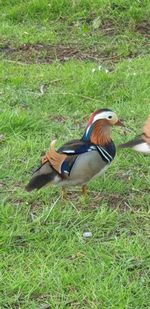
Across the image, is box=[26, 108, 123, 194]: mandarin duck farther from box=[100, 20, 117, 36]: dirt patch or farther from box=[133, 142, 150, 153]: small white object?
box=[100, 20, 117, 36]: dirt patch

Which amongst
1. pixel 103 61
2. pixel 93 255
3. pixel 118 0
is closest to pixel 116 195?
pixel 93 255

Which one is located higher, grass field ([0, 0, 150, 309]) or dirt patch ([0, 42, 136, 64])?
grass field ([0, 0, 150, 309])

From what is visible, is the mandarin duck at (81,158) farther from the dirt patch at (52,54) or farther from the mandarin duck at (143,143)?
the dirt patch at (52,54)

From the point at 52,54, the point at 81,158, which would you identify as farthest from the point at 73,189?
the point at 52,54

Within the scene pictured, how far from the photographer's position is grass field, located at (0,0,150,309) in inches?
134

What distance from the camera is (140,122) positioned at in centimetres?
540

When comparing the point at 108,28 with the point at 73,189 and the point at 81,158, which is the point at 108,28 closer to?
the point at 73,189

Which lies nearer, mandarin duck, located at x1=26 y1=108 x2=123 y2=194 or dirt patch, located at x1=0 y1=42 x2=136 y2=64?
mandarin duck, located at x1=26 y1=108 x2=123 y2=194

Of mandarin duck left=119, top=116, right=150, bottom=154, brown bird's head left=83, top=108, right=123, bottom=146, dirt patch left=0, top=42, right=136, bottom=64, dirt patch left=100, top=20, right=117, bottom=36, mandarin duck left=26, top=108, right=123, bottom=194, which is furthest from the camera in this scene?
dirt patch left=100, top=20, right=117, bottom=36

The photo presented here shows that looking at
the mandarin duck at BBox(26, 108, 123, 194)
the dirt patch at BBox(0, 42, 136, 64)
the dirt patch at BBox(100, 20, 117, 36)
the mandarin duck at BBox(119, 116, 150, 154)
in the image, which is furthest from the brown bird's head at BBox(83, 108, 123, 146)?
the dirt patch at BBox(100, 20, 117, 36)

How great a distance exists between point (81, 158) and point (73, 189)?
0.48 meters

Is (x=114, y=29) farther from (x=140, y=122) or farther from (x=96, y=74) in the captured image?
(x=140, y=122)

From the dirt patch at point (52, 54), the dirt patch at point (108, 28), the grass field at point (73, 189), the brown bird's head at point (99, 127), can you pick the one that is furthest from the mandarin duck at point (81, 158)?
the dirt patch at point (108, 28)

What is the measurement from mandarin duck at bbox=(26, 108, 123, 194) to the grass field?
0.21 metres
